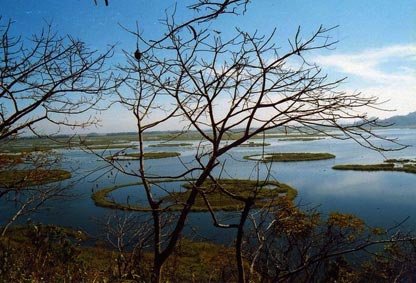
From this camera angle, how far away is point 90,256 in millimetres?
17906

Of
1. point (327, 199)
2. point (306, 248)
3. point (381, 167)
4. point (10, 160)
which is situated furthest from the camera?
point (381, 167)

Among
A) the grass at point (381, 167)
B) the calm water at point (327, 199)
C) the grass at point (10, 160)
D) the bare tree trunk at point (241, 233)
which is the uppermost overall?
the grass at point (10, 160)

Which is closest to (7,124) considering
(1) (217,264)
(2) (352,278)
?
(2) (352,278)

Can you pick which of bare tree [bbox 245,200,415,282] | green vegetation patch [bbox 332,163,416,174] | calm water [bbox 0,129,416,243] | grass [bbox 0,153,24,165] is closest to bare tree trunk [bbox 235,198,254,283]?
bare tree [bbox 245,200,415,282]

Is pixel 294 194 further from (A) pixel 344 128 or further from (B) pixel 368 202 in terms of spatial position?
(A) pixel 344 128

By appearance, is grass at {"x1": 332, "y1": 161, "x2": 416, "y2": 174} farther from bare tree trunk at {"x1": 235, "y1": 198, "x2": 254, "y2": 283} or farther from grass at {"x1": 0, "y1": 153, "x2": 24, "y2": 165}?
bare tree trunk at {"x1": 235, "y1": 198, "x2": 254, "y2": 283}

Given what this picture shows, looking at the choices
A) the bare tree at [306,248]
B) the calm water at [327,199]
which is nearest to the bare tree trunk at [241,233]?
the bare tree at [306,248]

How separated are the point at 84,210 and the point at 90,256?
9.25 metres

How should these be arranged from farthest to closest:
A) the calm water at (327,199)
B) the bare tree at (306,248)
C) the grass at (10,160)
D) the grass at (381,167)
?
the grass at (381,167), the calm water at (327,199), the grass at (10,160), the bare tree at (306,248)

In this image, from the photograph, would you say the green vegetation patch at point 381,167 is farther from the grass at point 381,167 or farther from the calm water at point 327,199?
the calm water at point 327,199

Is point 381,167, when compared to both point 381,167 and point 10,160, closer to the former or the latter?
point 381,167

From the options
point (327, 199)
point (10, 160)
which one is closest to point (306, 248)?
point (10, 160)

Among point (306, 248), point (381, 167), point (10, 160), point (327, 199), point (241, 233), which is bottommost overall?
point (327, 199)

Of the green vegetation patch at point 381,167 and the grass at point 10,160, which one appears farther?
the green vegetation patch at point 381,167
